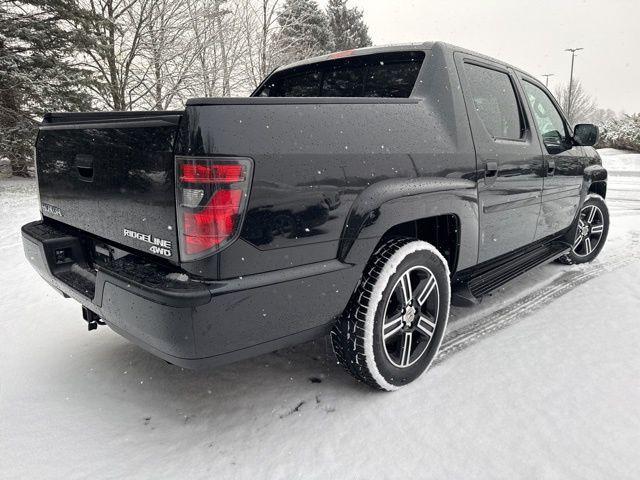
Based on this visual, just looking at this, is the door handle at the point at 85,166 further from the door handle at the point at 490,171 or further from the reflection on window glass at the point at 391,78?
the door handle at the point at 490,171

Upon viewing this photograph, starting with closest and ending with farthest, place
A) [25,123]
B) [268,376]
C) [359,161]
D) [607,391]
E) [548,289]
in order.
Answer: [359,161], [607,391], [268,376], [548,289], [25,123]

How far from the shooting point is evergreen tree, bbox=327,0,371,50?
32.8m

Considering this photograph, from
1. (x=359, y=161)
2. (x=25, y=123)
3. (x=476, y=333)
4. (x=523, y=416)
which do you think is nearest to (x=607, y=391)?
(x=523, y=416)

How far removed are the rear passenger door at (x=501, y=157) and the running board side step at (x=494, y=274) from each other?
14 cm

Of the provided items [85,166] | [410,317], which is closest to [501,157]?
[410,317]

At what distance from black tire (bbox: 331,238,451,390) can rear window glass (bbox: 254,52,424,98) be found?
0.99m

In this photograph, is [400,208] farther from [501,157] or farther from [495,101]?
[495,101]

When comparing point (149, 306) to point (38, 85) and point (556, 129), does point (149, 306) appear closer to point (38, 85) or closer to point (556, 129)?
point (556, 129)

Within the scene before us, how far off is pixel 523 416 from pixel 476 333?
0.92 metres

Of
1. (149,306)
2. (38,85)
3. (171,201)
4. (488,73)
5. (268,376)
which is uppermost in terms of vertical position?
(38,85)

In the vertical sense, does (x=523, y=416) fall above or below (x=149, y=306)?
below

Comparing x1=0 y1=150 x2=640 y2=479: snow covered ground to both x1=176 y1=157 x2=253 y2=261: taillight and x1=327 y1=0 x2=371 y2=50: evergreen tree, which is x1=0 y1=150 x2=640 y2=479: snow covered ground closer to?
x1=176 y1=157 x2=253 y2=261: taillight

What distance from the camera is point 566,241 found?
425 centimetres

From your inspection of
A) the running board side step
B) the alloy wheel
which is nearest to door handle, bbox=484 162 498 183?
the running board side step
